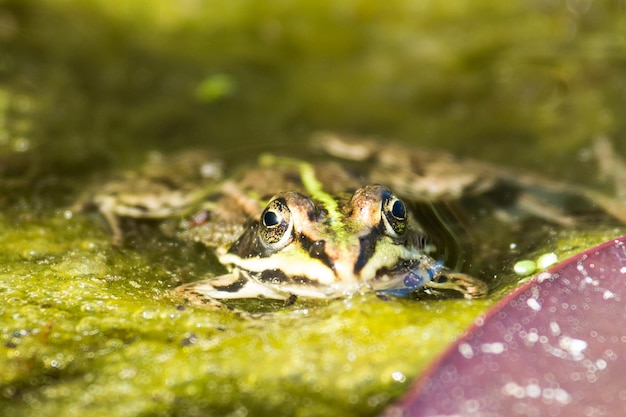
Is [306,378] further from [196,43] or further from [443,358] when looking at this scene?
[196,43]

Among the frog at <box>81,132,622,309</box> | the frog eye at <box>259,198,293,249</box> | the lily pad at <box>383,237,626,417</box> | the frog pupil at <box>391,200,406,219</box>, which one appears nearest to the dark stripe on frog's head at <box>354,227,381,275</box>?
the frog at <box>81,132,622,309</box>

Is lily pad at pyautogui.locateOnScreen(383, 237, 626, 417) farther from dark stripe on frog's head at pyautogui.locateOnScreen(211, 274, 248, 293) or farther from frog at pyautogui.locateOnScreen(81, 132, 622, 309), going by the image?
dark stripe on frog's head at pyautogui.locateOnScreen(211, 274, 248, 293)

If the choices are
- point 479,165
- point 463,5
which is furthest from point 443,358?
point 463,5

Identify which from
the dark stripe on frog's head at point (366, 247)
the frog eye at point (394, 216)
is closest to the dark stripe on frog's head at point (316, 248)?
the dark stripe on frog's head at point (366, 247)

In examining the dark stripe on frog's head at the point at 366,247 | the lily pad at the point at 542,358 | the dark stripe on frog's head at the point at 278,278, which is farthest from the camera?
the dark stripe on frog's head at the point at 278,278

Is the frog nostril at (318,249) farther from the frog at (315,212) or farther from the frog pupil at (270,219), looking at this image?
the frog pupil at (270,219)
